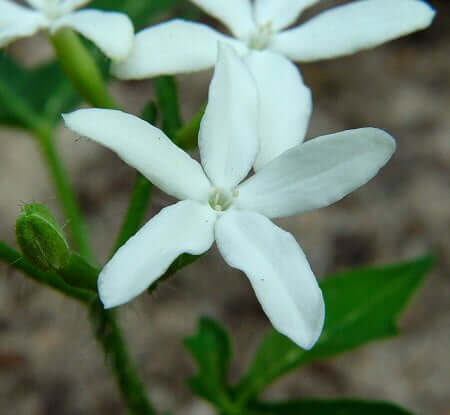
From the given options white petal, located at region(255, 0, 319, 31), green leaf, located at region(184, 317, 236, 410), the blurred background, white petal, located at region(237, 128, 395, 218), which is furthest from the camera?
the blurred background

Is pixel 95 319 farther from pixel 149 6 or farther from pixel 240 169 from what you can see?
pixel 149 6

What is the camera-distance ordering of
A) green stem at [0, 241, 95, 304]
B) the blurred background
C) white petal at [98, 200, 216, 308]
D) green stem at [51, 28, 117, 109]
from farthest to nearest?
the blurred background
green stem at [51, 28, 117, 109]
green stem at [0, 241, 95, 304]
white petal at [98, 200, 216, 308]

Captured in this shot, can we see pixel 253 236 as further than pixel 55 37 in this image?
No

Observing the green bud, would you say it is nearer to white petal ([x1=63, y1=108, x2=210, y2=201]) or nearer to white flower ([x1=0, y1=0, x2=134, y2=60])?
white petal ([x1=63, y1=108, x2=210, y2=201])

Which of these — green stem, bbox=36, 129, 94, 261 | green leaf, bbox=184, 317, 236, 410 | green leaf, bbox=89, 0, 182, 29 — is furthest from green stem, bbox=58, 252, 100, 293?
green leaf, bbox=89, 0, 182, 29

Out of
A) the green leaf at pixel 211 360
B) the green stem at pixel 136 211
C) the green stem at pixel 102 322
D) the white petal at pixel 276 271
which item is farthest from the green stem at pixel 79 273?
the green leaf at pixel 211 360

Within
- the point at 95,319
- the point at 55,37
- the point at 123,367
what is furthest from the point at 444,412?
the point at 55,37
